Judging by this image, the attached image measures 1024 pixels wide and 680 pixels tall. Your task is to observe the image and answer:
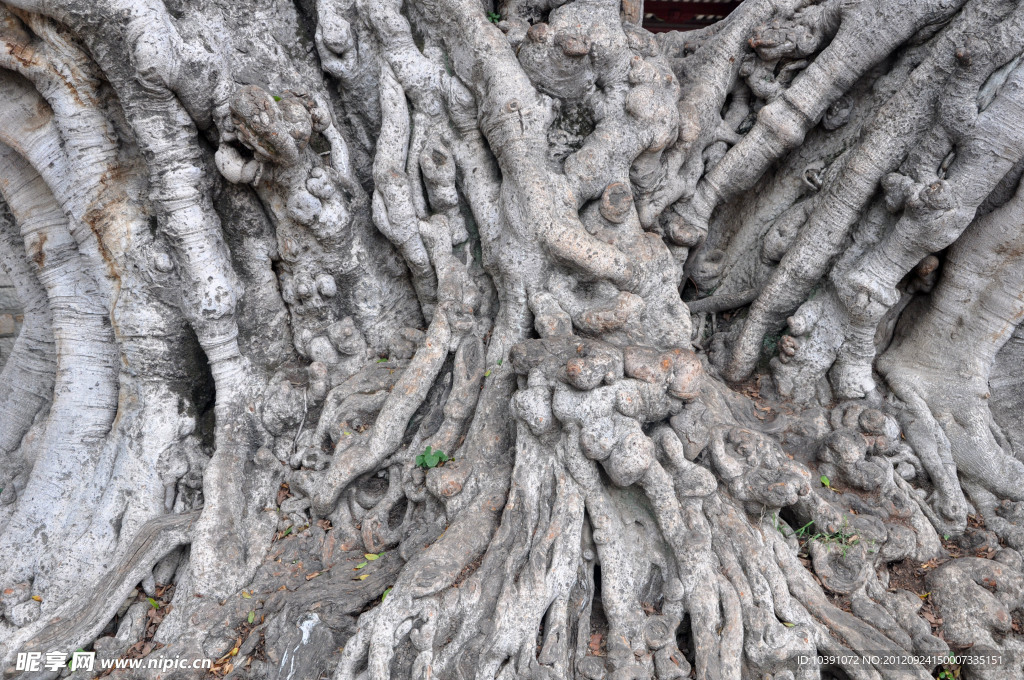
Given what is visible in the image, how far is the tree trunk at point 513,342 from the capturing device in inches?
120

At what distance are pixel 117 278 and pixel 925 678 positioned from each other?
4751 millimetres

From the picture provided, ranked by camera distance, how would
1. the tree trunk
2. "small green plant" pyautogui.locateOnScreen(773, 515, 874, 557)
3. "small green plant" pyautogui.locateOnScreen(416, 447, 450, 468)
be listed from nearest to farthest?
1. the tree trunk
2. "small green plant" pyautogui.locateOnScreen(773, 515, 874, 557)
3. "small green plant" pyautogui.locateOnScreen(416, 447, 450, 468)

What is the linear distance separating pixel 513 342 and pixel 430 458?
840 millimetres

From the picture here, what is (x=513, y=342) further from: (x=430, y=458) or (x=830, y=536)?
(x=830, y=536)

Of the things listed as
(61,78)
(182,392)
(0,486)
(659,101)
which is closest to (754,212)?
(659,101)

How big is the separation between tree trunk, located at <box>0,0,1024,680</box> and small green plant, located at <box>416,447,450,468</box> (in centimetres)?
3

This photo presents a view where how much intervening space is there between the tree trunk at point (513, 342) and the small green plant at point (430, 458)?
0.08ft

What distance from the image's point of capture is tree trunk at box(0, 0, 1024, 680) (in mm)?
3061

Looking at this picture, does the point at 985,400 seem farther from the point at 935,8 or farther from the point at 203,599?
the point at 203,599

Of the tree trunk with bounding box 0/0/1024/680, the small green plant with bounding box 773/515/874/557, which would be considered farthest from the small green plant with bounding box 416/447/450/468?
the small green plant with bounding box 773/515/874/557

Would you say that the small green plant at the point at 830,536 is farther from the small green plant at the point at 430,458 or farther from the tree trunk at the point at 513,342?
the small green plant at the point at 430,458

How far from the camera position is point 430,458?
3.52 m

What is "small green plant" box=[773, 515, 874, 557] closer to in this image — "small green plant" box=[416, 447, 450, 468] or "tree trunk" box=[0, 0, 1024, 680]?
"tree trunk" box=[0, 0, 1024, 680]

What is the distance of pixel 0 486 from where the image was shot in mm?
4246
